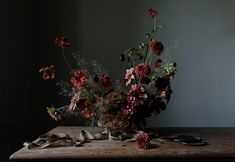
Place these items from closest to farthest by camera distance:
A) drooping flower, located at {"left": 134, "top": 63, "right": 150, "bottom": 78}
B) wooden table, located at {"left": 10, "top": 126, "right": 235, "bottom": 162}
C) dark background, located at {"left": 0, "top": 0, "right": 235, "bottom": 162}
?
wooden table, located at {"left": 10, "top": 126, "right": 235, "bottom": 162}
drooping flower, located at {"left": 134, "top": 63, "right": 150, "bottom": 78}
dark background, located at {"left": 0, "top": 0, "right": 235, "bottom": 162}

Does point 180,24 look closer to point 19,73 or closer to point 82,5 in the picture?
point 82,5

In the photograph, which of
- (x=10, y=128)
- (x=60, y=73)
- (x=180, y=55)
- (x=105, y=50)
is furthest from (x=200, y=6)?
(x=10, y=128)

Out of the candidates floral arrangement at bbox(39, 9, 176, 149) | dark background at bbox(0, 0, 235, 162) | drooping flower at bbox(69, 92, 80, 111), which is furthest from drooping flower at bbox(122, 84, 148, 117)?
dark background at bbox(0, 0, 235, 162)

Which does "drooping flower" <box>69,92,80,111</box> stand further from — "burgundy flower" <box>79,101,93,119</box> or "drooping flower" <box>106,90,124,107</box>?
"drooping flower" <box>106,90,124,107</box>

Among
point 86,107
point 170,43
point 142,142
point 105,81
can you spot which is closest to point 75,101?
point 86,107

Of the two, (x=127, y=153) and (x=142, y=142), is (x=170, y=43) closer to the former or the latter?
(x=142, y=142)

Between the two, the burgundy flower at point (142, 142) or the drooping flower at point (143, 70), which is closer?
the burgundy flower at point (142, 142)

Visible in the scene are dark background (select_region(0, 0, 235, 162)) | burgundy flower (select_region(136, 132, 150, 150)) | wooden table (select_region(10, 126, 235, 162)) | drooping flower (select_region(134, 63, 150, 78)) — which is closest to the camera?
wooden table (select_region(10, 126, 235, 162))

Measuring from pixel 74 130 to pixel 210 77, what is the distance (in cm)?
127

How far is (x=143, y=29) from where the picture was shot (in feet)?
8.58

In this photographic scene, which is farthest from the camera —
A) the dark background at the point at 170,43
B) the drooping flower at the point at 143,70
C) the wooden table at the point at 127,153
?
the dark background at the point at 170,43

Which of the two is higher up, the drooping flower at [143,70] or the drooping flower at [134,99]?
the drooping flower at [143,70]

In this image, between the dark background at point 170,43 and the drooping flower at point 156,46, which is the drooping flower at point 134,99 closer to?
the drooping flower at point 156,46

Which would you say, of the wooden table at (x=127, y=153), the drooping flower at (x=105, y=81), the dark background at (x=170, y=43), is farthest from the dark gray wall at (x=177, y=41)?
the wooden table at (x=127, y=153)
